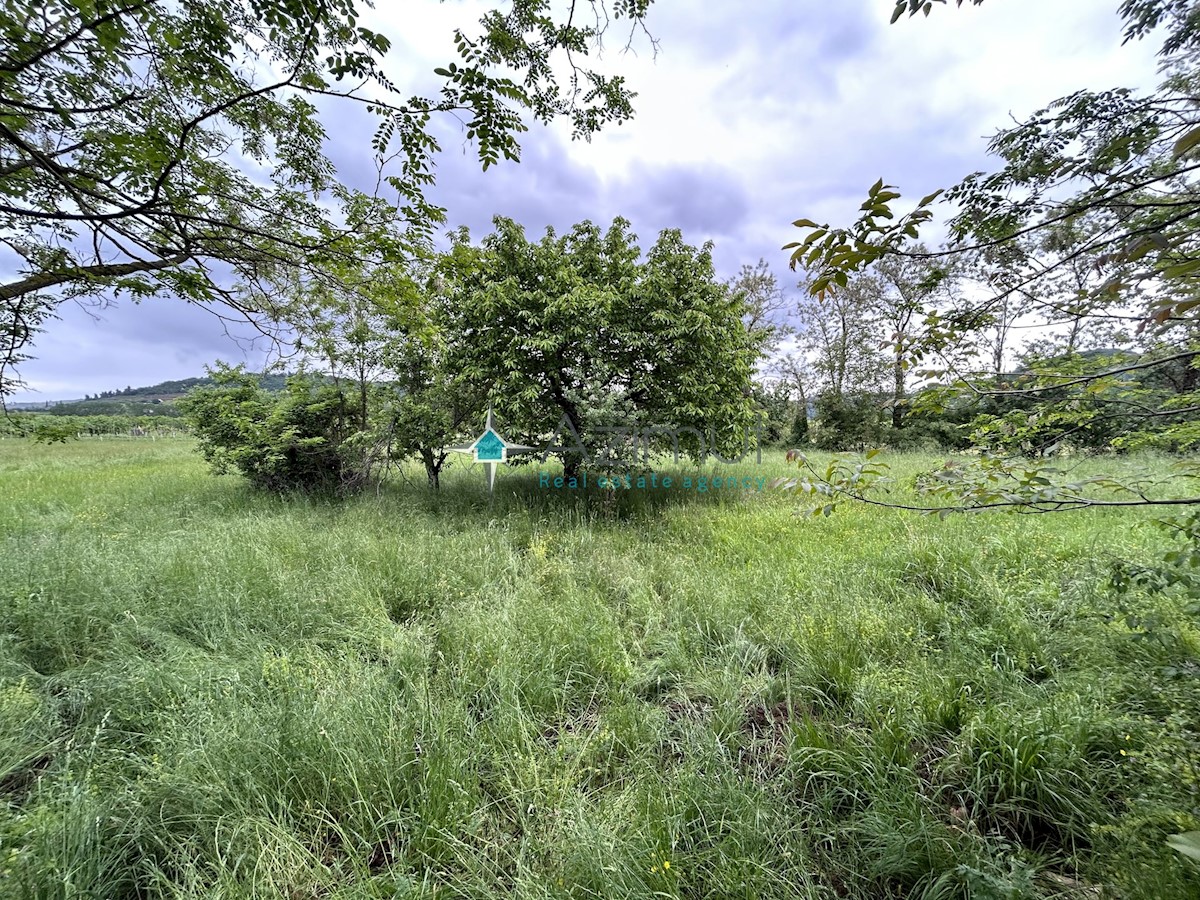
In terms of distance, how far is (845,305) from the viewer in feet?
61.1

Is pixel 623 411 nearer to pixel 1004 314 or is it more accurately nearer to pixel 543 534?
pixel 543 534

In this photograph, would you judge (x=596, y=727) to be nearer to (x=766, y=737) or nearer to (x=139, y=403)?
(x=766, y=737)

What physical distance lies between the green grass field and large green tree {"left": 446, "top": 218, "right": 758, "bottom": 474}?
2.91m

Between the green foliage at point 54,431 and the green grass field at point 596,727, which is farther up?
the green foliage at point 54,431

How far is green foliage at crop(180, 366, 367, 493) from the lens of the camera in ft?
22.4

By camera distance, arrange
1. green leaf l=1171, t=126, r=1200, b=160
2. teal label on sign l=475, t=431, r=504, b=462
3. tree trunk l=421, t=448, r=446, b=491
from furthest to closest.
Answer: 1. tree trunk l=421, t=448, r=446, b=491
2. teal label on sign l=475, t=431, r=504, b=462
3. green leaf l=1171, t=126, r=1200, b=160

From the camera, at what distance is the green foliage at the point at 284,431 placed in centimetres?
682

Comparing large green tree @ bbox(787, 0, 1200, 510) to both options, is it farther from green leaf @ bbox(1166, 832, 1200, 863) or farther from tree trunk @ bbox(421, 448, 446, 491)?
tree trunk @ bbox(421, 448, 446, 491)

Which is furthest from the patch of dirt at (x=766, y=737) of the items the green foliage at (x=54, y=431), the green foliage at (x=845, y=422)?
the green foliage at (x=845, y=422)

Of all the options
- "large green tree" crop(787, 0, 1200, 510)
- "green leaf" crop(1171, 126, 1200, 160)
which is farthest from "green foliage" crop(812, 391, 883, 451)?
"green leaf" crop(1171, 126, 1200, 160)

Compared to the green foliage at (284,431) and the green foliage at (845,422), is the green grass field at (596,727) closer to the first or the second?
the green foliage at (284,431)

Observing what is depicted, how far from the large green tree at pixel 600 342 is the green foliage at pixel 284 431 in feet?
8.97

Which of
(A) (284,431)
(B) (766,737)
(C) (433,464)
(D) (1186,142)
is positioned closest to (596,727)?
(B) (766,737)

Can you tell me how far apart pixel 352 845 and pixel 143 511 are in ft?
23.9
